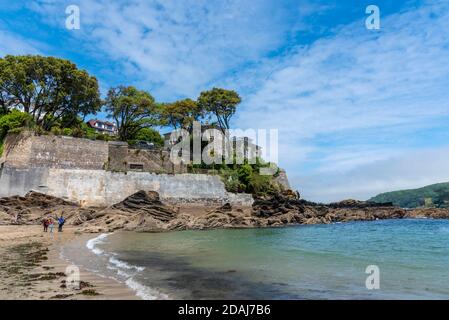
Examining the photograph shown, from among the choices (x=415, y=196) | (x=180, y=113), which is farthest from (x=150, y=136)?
(x=415, y=196)

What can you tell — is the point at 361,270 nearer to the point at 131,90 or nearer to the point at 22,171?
the point at 22,171

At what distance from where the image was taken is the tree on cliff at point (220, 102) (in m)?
51.5

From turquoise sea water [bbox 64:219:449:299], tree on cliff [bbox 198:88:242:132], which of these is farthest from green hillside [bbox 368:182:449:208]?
turquoise sea water [bbox 64:219:449:299]

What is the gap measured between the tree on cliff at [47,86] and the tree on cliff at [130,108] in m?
4.22

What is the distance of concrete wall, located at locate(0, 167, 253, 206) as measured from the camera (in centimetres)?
3070

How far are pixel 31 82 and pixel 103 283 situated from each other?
32226mm

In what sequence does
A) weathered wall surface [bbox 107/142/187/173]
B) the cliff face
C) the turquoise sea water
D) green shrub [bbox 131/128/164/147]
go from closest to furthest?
the turquoise sea water → the cliff face → weathered wall surface [bbox 107/142/187/173] → green shrub [bbox 131/128/164/147]

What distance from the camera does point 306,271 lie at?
11945 mm

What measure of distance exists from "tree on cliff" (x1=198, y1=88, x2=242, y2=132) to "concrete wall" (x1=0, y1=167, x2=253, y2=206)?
13.8m

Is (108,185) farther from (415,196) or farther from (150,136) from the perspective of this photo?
(415,196)

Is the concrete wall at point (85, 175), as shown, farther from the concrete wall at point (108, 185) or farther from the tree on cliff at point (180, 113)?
the tree on cliff at point (180, 113)

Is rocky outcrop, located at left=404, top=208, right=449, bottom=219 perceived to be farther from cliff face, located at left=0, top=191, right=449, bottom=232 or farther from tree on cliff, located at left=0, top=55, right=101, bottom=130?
tree on cliff, located at left=0, top=55, right=101, bottom=130
